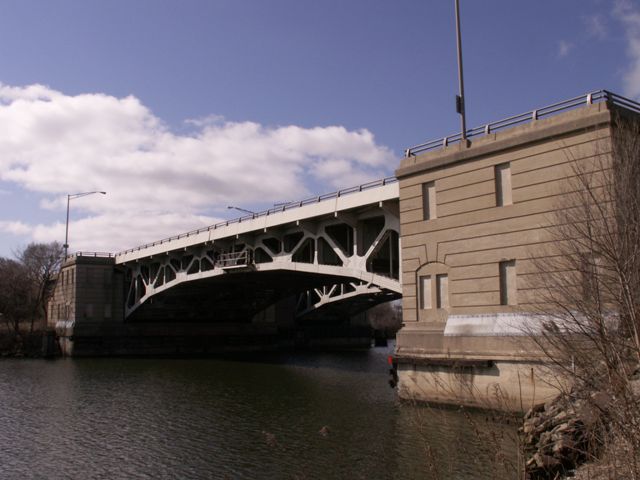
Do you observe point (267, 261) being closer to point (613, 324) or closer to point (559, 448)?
point (559, 448)

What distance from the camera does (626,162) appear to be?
1261 cm

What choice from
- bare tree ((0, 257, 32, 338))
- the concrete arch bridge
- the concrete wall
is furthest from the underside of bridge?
the concrete wall

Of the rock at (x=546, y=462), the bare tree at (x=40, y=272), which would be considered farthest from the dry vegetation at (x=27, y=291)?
the rock at (x=546, y=462)

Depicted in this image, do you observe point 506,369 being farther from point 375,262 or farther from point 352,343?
point 352,343

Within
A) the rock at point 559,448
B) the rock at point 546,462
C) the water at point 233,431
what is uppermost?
the rock at point 559,448

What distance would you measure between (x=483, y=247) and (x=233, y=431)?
10.8 m

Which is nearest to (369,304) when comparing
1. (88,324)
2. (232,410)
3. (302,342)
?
(302,342)

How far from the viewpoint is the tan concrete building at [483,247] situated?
19875 millimetres

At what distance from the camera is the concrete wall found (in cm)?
2002

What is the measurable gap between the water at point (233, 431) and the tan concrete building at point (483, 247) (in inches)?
72.4

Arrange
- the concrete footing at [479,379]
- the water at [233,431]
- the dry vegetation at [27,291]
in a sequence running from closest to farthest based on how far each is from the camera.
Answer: the water at [233,431] → the concrete footing at [479,379] → the dry vegetation at [27,291]

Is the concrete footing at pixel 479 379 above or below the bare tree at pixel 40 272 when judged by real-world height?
below

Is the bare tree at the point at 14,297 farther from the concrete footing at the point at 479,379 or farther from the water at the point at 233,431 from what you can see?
the concrete footing at the point at 479,379

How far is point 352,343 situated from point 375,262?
5621cm
